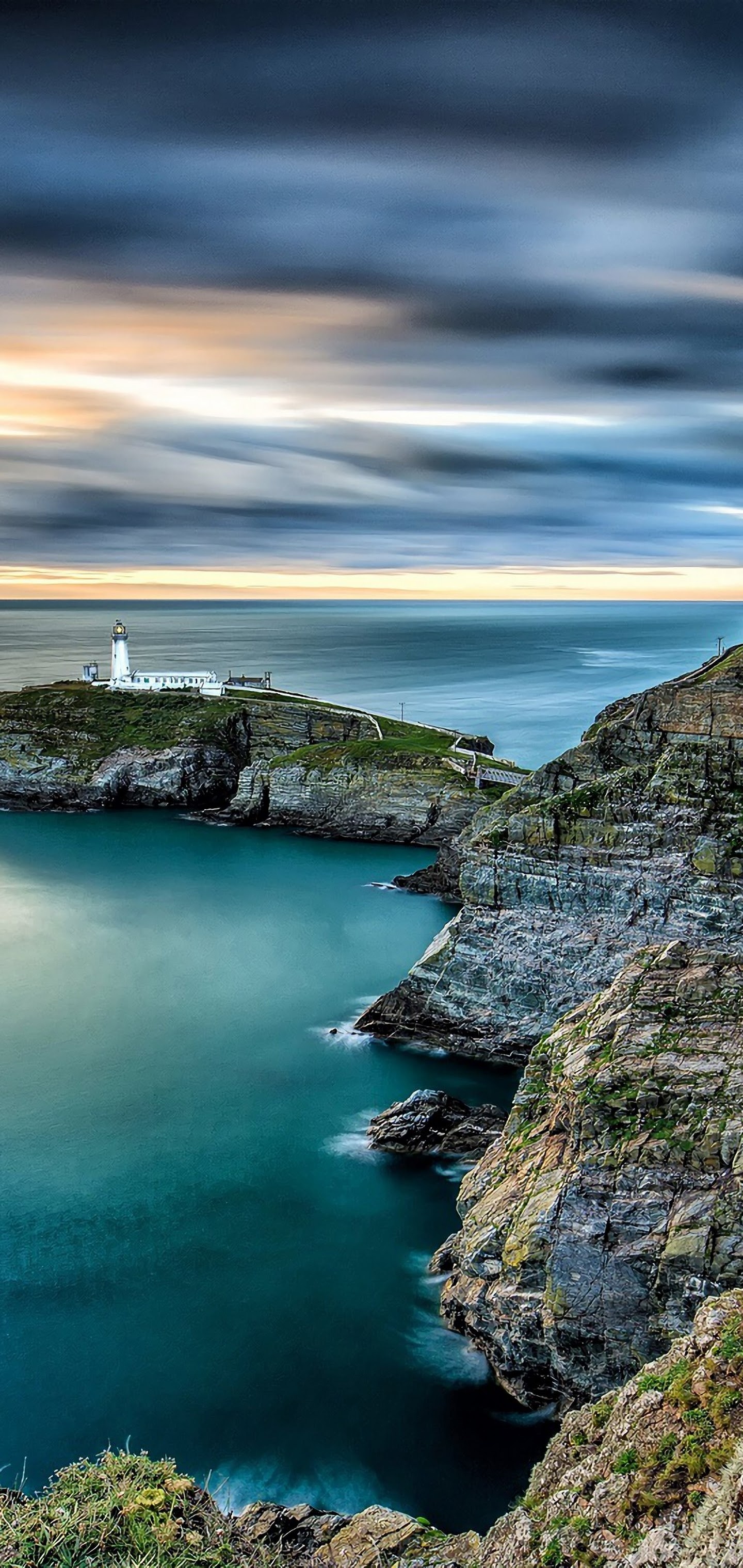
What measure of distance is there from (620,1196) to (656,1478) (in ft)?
18.9

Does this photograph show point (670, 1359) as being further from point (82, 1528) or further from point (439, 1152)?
point (439, 1152)

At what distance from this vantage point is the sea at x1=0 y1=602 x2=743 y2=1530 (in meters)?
16.0

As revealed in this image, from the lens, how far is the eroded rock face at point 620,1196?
1307 cm

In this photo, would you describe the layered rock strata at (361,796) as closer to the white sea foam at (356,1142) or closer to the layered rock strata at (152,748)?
the layered rock strata at (152,748)

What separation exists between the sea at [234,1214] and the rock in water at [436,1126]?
537mm

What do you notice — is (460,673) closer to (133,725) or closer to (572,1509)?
(133,725)

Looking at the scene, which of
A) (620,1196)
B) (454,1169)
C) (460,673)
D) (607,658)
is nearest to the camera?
(620,1196)

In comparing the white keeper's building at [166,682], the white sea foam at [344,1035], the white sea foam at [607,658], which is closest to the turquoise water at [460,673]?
the white sea foam at [607,658]

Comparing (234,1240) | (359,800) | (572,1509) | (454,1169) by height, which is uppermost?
(359,800)

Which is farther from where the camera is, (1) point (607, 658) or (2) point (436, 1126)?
(1) point (607, 658)

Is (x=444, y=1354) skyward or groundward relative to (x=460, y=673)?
groundward

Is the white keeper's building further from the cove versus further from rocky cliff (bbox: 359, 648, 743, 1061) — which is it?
rocky cliff (bbox: 359, 648, 743, 1061)

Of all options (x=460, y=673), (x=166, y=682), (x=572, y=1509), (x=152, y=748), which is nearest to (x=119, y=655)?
(x=166, y=682)

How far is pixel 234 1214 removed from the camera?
2258 cm
